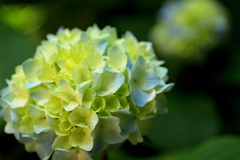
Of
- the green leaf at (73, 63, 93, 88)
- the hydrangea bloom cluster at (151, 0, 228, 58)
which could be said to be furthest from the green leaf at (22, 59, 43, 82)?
the hydrangea bloom cluster at (151, 0, 228, 58)

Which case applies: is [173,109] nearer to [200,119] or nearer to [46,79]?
[200,119]

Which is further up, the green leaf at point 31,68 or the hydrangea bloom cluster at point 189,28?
the green leaf at point 31,68

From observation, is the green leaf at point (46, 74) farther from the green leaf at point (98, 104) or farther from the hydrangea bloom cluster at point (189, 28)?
the hydrangea bloom cluster at point (189, 28)

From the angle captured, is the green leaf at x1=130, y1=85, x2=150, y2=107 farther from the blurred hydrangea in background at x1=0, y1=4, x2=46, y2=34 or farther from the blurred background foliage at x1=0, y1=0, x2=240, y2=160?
the blurred hydrangea in background at x1=0, y1=4, x2=46, y2=34

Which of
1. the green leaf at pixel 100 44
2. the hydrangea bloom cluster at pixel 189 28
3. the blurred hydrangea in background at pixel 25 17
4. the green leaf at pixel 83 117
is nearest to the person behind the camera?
the green leaf at pixel 83 117

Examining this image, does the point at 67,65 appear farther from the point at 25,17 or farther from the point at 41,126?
the point at 25,17

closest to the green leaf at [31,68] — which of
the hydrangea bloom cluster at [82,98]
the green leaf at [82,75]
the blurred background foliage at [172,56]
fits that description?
the hydrangea bloom cluster at [82,98]

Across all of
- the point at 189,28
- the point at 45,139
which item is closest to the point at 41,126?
the point at 45,139
